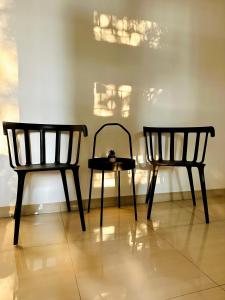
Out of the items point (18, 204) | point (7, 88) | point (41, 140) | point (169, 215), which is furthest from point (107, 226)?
point (7, 88)

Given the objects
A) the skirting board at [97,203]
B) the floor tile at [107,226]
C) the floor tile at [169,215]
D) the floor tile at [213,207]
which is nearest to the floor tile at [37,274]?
the floor tile at [107,226]

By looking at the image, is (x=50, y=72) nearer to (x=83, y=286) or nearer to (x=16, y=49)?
(x=16, y=49)

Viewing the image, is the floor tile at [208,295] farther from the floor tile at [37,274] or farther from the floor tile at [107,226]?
the floor tile at [107,226]

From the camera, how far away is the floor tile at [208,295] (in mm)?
1059

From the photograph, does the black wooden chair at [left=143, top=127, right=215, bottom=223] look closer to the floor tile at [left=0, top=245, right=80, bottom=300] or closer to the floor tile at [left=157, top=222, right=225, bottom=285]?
the floor tile at [left=157, top=222, right=225, bottom=285]

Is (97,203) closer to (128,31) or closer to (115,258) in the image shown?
(115,258)

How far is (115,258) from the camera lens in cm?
138

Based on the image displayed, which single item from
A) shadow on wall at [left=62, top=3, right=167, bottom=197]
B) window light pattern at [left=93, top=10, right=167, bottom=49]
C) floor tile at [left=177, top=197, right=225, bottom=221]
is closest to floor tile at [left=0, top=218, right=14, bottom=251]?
shadow on wall at [left=62, top=3, right=167, bottom=197]

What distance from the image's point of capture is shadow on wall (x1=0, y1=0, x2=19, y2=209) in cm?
186

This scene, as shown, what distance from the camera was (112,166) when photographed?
1777 mm

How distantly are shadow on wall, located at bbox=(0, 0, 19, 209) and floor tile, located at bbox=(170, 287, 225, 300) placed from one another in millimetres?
1452

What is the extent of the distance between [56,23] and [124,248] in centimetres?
169

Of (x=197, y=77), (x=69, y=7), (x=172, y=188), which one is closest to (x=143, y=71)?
(x=197, y=77)

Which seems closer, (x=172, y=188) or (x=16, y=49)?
(x=16, y=49)
